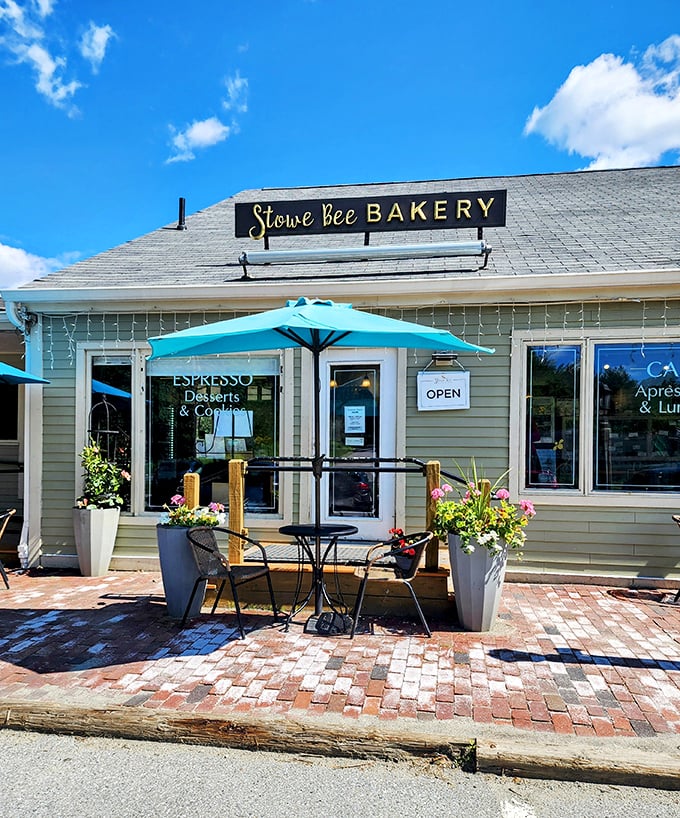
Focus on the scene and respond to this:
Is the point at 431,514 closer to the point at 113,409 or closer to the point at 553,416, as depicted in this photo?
the point at 553,416

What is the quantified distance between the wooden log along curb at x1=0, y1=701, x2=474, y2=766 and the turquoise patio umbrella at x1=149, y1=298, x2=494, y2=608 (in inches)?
67.8

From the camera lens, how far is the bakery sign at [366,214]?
714 cm

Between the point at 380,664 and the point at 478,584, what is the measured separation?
1020 mm

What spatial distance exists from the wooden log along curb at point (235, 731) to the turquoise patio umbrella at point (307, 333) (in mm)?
1723

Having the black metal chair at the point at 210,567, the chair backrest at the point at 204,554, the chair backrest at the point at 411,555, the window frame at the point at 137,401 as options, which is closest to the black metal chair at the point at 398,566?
the chair backrest at the point at 411,555

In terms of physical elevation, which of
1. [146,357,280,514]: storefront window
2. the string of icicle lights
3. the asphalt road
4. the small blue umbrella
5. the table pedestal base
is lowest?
the asphalt road

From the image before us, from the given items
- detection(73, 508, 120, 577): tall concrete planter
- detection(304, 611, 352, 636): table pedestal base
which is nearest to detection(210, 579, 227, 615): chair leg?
detection(304, 611, 352, 636): table pedestal base

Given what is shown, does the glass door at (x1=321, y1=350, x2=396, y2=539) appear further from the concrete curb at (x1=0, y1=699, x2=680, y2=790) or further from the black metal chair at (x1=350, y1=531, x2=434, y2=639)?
the concrete curb at (x1=0, y1=699, x2=680, y2=790)

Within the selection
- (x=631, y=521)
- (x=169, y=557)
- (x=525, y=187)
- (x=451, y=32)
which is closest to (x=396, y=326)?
(x=169, y=557)

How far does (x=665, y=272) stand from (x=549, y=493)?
2435 mm

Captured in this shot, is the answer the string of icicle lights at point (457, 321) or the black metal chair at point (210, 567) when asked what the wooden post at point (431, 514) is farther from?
the string of icicle lights at point (457, 321)

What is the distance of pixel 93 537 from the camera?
20.5 ft

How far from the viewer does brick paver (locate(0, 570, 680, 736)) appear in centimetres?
317

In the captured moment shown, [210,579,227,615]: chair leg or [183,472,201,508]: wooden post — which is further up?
[183,472,201,508]: wooden post
